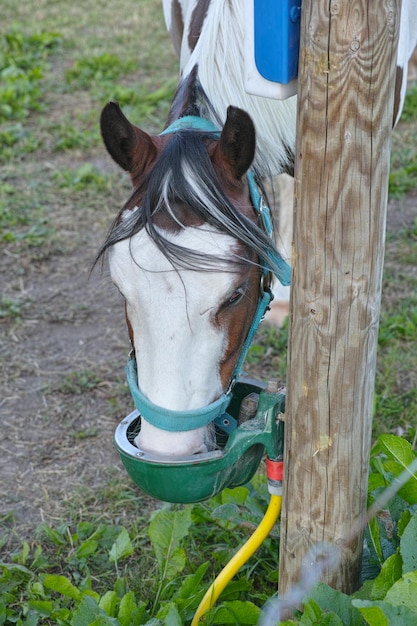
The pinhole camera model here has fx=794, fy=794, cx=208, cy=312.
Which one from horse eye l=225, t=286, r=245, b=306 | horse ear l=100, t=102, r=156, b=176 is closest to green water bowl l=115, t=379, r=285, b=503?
horse eye l=225, t=286, r=245, b=306

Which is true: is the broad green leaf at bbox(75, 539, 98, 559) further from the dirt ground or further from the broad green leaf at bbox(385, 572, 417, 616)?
the broad green leaf at bbox(385, 572, 417, 616)

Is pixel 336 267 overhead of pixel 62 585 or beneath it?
overhead

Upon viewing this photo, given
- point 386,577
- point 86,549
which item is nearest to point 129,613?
point 86,549

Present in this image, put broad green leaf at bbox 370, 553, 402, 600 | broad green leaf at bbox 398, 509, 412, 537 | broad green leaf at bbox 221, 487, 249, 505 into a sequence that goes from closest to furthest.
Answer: broad green leaf at bbox 370, 553, 402, 600
broad green leaf at bbox 398, 509, 412, 537
broad green leaf at bbox 221, 487, 249, 505

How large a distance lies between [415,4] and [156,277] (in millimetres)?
1839

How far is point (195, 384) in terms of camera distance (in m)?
1.86

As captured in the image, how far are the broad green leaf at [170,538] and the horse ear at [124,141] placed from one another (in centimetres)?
101

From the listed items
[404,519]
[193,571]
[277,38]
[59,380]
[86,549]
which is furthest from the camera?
[59,380]

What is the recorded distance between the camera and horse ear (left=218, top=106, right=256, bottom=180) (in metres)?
1.84

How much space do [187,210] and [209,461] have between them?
594mm

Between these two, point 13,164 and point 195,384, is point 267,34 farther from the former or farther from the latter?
point 13,164

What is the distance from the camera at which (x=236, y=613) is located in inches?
78.9

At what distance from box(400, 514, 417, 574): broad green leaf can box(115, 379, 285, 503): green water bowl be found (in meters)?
0.33

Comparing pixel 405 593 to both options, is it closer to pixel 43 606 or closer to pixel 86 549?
pixel 43 606
